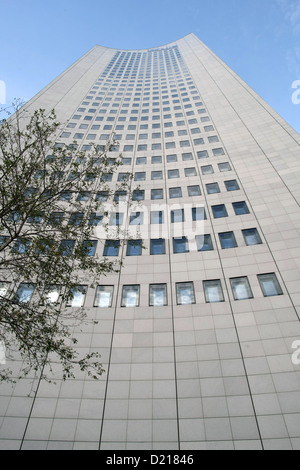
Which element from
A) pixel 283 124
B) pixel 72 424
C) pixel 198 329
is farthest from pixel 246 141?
pixel 72 424

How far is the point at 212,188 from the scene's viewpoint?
2367 cm

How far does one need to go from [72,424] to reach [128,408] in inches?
97.3

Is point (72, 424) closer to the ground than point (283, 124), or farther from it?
closer to the ground

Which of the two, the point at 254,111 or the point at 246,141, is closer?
the point at 246,141

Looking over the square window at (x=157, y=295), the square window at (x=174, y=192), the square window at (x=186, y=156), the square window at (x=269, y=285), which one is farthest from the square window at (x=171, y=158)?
the square window at (x=269, y=285)

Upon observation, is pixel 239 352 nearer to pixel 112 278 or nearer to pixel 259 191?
pixel 112 278

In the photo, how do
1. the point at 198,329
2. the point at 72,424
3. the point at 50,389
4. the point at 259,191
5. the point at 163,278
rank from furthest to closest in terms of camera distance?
the point at 259,191 < the point at 163,278 < the point at 198,329 < the point at 50,389 < the point at 72,424

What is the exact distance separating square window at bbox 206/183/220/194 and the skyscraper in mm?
163

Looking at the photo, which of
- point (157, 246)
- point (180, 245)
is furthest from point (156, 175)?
point (180, 245)

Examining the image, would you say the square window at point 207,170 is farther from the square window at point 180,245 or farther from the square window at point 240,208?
the square window at point 180,245

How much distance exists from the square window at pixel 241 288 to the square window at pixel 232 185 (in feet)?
29.1

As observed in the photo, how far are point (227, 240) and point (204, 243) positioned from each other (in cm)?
160

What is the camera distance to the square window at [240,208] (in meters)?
21.1
